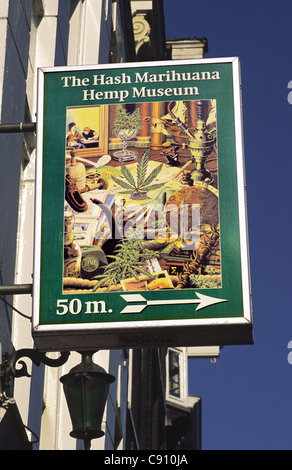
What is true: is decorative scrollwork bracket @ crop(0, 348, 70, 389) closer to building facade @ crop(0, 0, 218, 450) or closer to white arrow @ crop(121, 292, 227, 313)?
building facade @ crop(0, 0, 218, 450)

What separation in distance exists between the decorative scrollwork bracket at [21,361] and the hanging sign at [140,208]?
730mm

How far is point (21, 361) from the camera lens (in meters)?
9.38

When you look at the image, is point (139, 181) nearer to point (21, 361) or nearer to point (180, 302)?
point (180, 302)

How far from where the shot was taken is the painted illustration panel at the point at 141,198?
28.4ft

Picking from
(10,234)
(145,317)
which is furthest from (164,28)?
(145,317)

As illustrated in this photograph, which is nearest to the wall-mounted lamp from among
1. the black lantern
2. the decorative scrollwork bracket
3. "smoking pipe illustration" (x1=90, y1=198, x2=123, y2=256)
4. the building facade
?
the black lantern

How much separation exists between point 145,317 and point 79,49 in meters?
9.55

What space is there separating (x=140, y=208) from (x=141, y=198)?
0.10 m

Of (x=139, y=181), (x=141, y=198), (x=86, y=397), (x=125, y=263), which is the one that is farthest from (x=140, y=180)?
(x=86, y=397)

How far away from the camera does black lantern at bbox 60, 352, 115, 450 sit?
28.8ft

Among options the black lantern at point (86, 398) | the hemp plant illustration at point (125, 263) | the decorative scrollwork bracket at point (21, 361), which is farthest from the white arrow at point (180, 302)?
the decorative scrollwork bracket at point (21, 361)

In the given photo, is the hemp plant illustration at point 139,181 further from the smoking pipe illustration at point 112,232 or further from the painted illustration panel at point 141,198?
the smoking pipe illustration at point 112,232

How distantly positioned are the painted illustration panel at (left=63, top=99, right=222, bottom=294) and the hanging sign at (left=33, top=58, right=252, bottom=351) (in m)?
0.01
